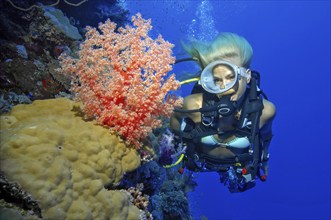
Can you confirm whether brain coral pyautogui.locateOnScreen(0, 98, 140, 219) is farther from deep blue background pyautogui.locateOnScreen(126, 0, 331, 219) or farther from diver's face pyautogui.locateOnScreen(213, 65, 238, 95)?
deep blue background pyautogui.locateOnScreen(126, 0, 331, 219)

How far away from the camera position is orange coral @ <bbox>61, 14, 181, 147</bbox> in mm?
2670

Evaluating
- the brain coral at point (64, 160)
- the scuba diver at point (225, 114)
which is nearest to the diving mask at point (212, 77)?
the scuba diver at point (225, 114)

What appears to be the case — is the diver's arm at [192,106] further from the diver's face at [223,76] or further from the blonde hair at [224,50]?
the blonde hair at [224,50]

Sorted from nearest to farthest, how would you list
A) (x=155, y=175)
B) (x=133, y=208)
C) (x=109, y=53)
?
1. (x=133, y=208)
2. (x=109, y=53)
3. (x=155, y=175)

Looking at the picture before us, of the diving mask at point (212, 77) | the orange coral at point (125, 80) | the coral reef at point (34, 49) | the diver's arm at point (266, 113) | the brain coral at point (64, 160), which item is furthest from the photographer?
the diver's arm at point (266, 113)

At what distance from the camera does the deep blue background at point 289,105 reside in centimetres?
7050

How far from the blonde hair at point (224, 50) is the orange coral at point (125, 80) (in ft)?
4.38

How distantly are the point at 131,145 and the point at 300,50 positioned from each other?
312ft

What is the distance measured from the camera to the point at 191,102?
13.5ft

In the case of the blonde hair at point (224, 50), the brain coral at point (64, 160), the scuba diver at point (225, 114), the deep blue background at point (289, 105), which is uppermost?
the deep blue background at point (289, 105)

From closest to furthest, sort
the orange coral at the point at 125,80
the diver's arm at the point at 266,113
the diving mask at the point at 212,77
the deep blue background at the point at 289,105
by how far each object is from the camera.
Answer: the orange coral at the point at 125,80 < the diving mask at the point at 212,77 < the diver's arm at the point at 266,113 < the deep blue background at the point at 289,105

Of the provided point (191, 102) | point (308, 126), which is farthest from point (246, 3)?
point (191, 102)

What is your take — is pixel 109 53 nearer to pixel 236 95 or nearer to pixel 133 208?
pixel 133 208

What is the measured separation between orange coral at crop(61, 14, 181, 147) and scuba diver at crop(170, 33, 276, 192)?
104cm
